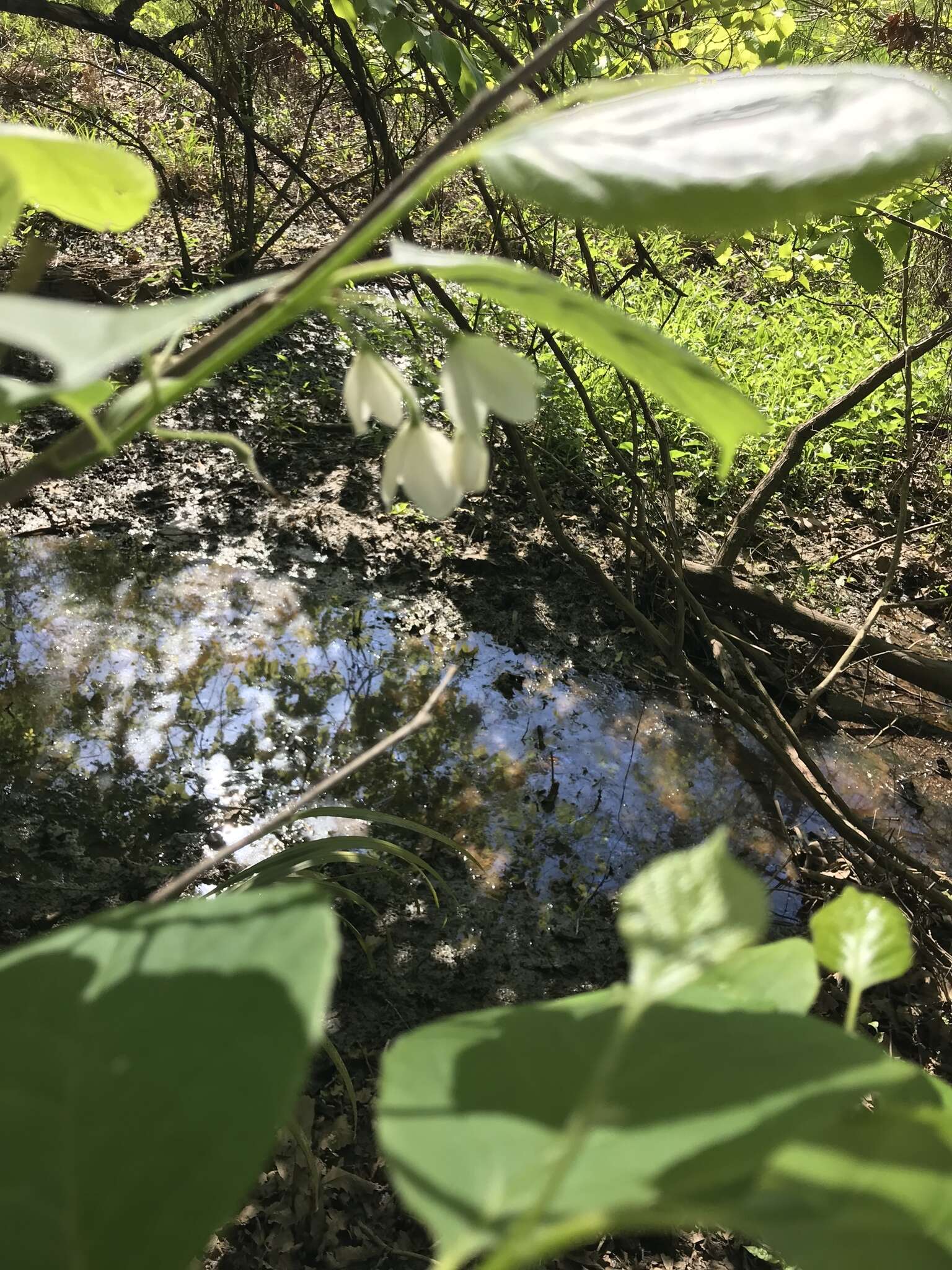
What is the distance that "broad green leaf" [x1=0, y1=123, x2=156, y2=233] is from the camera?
25cm

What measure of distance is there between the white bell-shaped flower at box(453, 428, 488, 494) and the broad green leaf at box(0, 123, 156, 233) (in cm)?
13

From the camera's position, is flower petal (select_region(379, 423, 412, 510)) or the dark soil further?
the dark soil

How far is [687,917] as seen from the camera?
17 centimetres

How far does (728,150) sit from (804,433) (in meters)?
2.53

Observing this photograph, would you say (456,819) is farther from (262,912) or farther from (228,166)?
(228,166)

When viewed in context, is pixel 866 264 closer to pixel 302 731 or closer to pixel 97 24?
pixel 302 731

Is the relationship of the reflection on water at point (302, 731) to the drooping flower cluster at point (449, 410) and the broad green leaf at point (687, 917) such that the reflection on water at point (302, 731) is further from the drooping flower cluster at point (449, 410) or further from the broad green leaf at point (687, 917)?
the broad green leaf at point (687, 917)

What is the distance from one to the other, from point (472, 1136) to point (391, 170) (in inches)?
70.5

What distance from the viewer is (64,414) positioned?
329cm

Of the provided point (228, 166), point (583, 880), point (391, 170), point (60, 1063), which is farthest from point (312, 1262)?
point (228, 166)

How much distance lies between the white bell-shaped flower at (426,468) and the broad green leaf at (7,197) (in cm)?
14

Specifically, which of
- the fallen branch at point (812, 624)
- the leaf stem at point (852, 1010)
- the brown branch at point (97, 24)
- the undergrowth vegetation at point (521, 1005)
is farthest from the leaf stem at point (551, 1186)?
the fallen branch at point (812, 624)

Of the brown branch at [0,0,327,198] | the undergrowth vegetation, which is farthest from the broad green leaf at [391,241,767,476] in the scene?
the brown branch at [0,0,327,198]

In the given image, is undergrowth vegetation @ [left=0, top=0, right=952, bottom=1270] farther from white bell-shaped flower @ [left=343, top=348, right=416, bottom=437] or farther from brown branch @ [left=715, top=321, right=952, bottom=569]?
brown branch @ [left=715, top=321, right=952, bottom=569]
